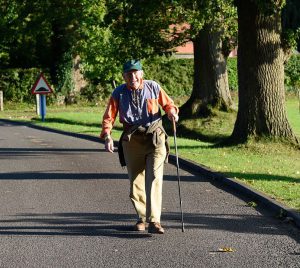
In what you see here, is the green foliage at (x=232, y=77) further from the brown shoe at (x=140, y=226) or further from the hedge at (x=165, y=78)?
the brown shoe at (x=140, y=226)

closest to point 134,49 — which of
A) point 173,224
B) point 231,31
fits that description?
point 231,31

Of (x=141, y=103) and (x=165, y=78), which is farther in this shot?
(x=165, y=78)

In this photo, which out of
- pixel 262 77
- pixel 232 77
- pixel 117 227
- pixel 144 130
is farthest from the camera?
pixel 232 77

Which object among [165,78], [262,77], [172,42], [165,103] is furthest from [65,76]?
[165,103]

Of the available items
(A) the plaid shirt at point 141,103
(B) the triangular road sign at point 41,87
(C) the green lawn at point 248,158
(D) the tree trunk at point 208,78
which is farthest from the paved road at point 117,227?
(B) the triangular road sign at point 41,87

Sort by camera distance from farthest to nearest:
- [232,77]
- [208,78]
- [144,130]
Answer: [232,77] → [208,78] → [144,130]

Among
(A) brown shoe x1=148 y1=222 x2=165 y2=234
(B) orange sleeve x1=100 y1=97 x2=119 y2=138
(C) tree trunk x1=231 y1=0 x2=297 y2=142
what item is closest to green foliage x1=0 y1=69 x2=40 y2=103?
(C) tree trunk x1=231 y1=0 x2=297 y2=142

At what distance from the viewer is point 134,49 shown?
29.6 m

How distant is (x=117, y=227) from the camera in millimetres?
9469

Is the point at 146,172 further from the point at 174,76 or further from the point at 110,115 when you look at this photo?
the point at 174,76

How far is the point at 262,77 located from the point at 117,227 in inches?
396

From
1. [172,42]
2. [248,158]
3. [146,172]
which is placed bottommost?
[248,158]

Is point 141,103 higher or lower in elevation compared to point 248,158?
higher

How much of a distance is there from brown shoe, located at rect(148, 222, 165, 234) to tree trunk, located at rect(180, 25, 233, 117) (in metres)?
20.9
